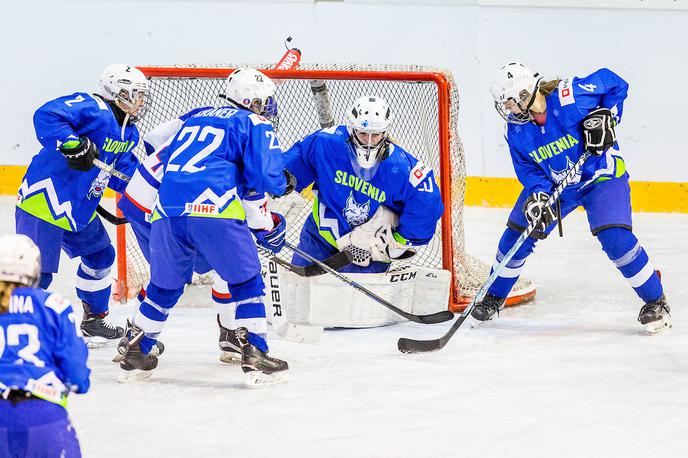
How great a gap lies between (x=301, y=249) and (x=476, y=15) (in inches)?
90.8

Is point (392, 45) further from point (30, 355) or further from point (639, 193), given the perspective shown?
point (30, 355)

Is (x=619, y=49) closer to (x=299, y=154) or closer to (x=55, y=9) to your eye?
(x=299, y=154)

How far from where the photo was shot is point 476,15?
6.45 metres

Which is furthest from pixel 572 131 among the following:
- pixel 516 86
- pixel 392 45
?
pixel 392 45

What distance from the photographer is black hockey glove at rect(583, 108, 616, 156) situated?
4215mm

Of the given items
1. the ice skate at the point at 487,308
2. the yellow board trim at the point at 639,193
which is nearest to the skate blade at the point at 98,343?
the ice skate at the point at 487,308

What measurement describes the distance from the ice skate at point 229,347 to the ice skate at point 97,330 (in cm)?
52

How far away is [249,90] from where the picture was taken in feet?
12.8

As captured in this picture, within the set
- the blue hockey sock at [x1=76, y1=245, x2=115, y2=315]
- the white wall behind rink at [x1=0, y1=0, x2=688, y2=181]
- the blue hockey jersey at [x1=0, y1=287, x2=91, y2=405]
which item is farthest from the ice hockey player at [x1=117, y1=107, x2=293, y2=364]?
the white wall behind rink at [x1=0, y1=0, x2=688, y2=181]

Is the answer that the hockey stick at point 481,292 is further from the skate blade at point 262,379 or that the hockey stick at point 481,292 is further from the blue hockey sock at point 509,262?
the skate blade at point 262,379

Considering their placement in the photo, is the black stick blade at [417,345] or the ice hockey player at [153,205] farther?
the black stick blade at [417,345]

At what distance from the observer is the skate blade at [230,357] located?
4.16 metres

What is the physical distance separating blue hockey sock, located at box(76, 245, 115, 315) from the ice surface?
0.27m

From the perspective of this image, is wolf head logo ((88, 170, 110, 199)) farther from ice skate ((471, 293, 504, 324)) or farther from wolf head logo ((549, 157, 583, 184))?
wolf head logo ((549, 157, 583, 184))
